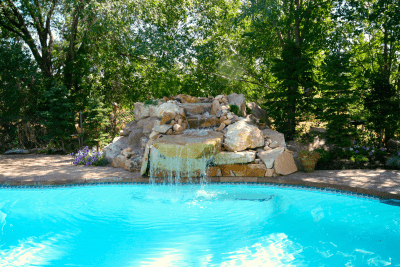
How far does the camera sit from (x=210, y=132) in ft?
24.8

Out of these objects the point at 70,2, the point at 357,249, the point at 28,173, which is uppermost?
the point at 70,2

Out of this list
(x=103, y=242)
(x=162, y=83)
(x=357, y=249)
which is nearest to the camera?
(x=357, y=249)

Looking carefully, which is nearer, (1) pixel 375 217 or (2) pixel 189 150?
(1) pixel 375 217

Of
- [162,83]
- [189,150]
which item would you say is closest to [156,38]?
[162,83]

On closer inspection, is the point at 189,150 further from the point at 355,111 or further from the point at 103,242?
the point at 355,111

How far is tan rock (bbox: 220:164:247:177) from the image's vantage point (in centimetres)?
688

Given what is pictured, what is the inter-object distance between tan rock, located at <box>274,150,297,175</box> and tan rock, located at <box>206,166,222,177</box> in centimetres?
127

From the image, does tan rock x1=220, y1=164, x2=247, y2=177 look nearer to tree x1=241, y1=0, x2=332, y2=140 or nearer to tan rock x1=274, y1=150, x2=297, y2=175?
tan rock x1=274, y1=150, x2=297, y2=175

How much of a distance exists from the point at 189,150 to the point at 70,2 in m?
7.54

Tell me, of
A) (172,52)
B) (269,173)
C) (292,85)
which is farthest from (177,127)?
(172,52)

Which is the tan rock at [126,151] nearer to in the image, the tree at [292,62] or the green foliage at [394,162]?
the tree at [292,62]

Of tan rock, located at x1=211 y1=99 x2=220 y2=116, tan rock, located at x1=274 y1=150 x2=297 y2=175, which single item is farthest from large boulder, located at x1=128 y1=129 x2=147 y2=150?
tan rock, located at x1=274 y1=150 x2=297 y2=175

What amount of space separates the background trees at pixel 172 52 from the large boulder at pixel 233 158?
277 centimetres

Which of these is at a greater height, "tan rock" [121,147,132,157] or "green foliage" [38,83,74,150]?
"green foliage" [38,83,74,150]
